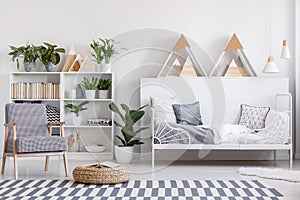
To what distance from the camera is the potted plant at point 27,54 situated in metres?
6.85

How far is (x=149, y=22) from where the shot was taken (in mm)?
7062

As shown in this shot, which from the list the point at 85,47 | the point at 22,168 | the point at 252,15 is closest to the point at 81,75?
the point at 85,47

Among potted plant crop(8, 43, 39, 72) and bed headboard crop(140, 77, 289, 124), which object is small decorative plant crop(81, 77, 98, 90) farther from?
bed headboard crop(140, 77, 289, 124)

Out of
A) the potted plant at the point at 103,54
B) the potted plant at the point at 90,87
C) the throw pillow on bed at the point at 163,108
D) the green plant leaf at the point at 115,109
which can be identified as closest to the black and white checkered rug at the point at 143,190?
the throw pillow on bed at the point at 163,108

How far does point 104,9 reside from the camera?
712 cm

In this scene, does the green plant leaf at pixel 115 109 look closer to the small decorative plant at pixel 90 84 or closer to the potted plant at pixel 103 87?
the potted plant at pixel 103 87

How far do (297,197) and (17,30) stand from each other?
186 inches

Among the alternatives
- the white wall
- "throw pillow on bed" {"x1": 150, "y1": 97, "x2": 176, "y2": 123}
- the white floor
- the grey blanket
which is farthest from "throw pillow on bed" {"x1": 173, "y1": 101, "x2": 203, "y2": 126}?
the white wall

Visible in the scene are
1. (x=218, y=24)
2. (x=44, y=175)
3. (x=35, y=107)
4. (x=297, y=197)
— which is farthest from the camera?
(x=218, y=24)

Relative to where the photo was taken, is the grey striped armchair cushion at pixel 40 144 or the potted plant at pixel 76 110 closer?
the grey striped armchair cushion at pixel 40 144

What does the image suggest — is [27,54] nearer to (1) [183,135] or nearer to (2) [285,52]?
(1) [183,135]

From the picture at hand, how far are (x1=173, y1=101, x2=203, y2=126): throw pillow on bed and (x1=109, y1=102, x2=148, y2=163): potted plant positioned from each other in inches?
18.6

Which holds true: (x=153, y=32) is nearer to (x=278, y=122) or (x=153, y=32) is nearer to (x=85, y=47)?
(x=85, y=47)

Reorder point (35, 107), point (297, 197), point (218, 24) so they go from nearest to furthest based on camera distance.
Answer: point (297, 197) < point (35, 107) < point (218, 24)
